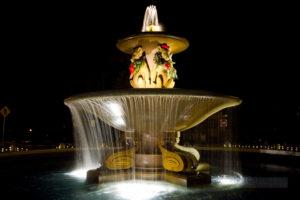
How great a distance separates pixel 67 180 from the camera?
8523mm

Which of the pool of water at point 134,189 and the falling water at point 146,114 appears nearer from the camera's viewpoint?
the pool of water at point 134,189

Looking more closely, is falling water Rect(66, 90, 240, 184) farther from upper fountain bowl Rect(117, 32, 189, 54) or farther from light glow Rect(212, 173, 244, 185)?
upper fountain bowl Rect(117, 32, 189, 54)

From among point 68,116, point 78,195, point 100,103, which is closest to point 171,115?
point 100,103

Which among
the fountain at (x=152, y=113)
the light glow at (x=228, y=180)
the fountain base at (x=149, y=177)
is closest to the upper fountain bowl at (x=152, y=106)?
the fountain at (x=152, y=113)

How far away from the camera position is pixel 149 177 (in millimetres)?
8516

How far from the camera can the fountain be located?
7805 millimetres

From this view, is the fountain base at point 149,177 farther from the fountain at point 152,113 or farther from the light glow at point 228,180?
the light glow at point 228,180

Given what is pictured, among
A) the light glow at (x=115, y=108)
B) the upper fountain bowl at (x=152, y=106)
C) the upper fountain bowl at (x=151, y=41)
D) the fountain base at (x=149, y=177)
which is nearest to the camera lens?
the upper fountain bowl at (x=152, y=106)

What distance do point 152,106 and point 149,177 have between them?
206cm

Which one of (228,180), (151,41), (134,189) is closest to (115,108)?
(134,189)

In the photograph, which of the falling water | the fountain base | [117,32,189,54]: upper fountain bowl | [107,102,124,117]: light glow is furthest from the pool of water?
[117,32,189,54]: upper fountain bowl

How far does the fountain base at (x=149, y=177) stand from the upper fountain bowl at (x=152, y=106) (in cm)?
126

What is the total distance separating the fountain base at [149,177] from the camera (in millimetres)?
7691

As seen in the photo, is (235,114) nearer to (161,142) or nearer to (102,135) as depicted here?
(102,135)
